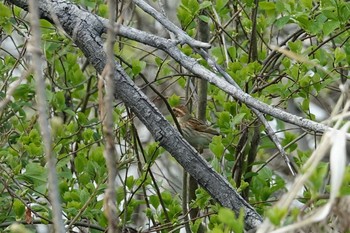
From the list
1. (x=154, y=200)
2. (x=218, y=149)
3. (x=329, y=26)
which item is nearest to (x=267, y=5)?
(x=329, y=26)

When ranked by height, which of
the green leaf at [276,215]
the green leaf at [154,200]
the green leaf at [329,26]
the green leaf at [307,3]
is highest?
the green leaf at [307,3]

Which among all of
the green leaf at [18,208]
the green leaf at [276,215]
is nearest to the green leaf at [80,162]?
the green leaf at [18,208]

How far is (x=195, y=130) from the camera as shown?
5.27 metres

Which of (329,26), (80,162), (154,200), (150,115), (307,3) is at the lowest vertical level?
(154,200)

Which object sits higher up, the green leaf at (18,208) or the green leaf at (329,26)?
the green leaf at (329,26)

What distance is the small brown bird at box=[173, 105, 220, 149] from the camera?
486cm

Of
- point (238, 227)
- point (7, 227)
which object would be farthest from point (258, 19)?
point (238, 227)

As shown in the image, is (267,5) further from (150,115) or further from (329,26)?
(150,115)

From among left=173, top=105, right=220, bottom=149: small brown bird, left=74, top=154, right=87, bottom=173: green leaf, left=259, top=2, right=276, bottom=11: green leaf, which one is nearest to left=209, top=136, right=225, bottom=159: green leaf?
left=74, top=154, right=87, bottom=173: green leaf

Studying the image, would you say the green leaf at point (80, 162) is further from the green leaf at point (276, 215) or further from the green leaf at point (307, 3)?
the green leaf at point (276, 215)

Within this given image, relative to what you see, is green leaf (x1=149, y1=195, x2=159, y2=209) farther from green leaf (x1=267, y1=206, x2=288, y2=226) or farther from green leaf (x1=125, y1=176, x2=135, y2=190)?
green leaf (x1=267, y1=206, x2=288, y2=226)

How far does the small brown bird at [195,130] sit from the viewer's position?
16.0ft

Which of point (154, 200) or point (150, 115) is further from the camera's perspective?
point (154, 200)

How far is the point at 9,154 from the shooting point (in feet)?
12.2
